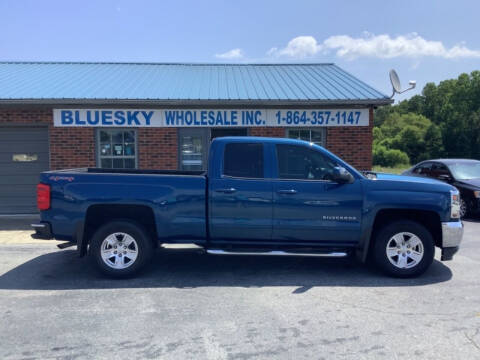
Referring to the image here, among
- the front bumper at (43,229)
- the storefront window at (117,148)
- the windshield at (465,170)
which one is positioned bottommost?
the front bumper at (43,229)

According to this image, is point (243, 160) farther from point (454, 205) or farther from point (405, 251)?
point (454, 205)

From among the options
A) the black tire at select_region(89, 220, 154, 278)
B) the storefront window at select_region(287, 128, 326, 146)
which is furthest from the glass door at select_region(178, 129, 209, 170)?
the black tire at select_region(89, 220, 154, 278)

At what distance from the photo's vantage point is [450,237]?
18.1ft

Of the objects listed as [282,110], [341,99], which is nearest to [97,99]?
[282,110]

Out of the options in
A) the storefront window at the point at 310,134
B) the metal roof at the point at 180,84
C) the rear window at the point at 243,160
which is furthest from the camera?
the storefront window at the point at 310,134

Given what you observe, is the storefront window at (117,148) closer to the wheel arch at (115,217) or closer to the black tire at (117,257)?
the wheel arch at (115,217)

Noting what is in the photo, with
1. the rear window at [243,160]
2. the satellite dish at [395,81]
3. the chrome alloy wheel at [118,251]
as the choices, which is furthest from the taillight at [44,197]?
the satellite dish at [395,81]

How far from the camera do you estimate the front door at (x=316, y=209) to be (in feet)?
18.0

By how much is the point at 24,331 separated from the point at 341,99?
8.46m

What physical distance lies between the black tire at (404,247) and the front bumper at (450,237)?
175 mm

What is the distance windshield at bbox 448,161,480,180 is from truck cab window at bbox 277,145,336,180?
7.15 m

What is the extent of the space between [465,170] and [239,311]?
952cm

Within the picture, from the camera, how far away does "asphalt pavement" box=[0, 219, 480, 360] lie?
3.59 metres

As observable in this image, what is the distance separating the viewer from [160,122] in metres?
10.3
